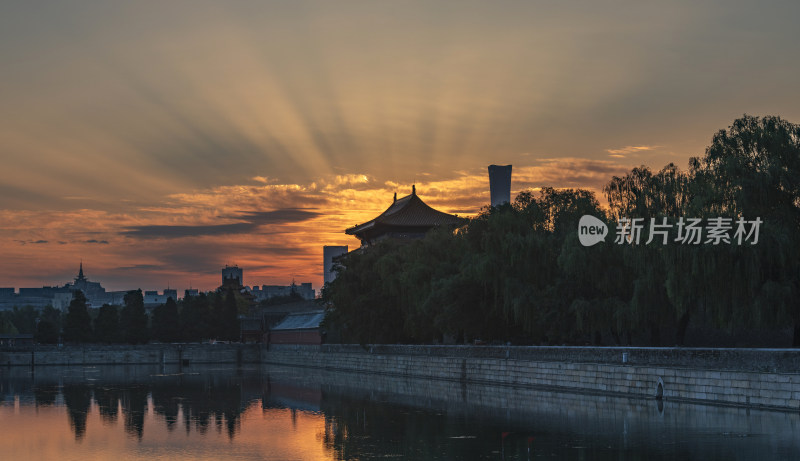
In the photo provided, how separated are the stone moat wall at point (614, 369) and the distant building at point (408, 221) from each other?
1700cm

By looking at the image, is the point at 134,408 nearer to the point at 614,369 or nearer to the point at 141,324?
the point at 614,369

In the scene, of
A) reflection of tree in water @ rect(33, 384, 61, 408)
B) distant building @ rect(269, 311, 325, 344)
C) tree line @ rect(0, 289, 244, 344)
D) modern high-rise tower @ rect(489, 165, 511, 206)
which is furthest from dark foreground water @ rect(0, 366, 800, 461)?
tree line @ rect(0, 289, 244, 344)

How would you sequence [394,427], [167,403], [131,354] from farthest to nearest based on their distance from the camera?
[131,354] → [167,403] → [394,427]

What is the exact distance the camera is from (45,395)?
1935 inches

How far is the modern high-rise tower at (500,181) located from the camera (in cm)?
7812

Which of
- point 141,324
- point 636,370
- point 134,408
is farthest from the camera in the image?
point 141,324

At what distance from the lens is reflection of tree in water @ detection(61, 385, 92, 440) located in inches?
1235

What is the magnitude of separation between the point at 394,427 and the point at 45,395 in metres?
27.3

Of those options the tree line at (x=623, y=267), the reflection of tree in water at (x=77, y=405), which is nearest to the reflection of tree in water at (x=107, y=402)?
the reflection of tree in water at (x=77, y=405)

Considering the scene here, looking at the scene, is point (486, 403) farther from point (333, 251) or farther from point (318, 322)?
point (333, 251)

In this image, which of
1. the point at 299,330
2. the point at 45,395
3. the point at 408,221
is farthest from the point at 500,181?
the point at 45,395

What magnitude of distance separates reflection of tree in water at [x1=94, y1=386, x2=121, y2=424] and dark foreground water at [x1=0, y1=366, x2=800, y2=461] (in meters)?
0.11

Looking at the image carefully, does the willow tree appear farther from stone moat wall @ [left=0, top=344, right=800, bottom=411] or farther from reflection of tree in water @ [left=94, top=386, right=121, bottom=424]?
reflection of tree in water @ [left=94, top=386, right=121, bottom=424]

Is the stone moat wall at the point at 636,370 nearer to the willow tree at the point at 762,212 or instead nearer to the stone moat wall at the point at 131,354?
the willow tree at the point at 762,212
